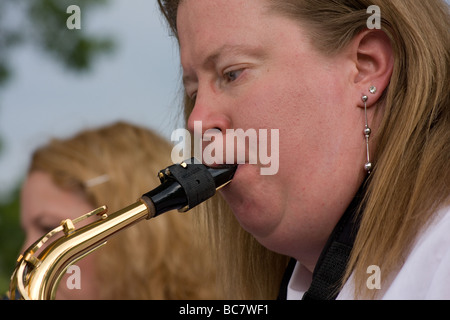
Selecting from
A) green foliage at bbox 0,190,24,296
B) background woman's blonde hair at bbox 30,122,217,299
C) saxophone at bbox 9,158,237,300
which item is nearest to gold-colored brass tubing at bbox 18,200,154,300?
saxophone at bbox 9,158,237,300

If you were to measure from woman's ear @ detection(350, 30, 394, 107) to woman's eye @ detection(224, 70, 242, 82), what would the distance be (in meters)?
0.32

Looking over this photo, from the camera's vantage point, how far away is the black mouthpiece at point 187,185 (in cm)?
197

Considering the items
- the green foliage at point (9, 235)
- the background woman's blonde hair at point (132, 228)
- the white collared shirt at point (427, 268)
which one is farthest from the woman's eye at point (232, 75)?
the green foliage at point (9, 235)

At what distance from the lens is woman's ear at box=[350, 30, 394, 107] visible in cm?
197

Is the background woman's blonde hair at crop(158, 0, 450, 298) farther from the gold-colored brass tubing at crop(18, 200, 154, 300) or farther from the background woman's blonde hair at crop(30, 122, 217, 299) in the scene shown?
the background woman's blonde hair at crop(30, 122, 217, 299)

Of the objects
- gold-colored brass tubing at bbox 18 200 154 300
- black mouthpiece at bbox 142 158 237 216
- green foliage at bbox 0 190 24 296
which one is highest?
green foliage at bbox 0 190 24 296

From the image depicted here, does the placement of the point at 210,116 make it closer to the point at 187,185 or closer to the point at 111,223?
the point at 187,185

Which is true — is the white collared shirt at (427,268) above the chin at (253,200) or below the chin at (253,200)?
below

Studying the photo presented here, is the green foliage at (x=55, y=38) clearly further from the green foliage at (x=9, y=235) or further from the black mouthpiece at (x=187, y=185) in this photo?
the black mouthpiece at (x=187, y=185)

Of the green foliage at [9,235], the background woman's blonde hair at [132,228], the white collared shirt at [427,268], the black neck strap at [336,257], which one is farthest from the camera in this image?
the green foliage at [9,235]

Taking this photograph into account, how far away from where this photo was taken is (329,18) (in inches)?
78.9

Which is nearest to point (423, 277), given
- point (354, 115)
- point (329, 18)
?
point (354, 115)

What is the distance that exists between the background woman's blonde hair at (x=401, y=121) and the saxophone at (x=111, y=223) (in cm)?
41
